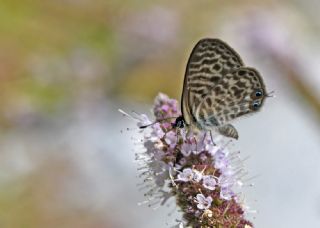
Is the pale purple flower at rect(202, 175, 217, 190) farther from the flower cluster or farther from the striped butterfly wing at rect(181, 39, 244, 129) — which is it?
the striped butterfly wing at rect(181, 39, 244, 129)

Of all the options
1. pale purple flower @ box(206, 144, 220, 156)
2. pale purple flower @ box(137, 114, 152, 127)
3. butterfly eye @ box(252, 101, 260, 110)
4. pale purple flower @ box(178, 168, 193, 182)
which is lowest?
pale purple flower @ box(178, 168, 193, 182)

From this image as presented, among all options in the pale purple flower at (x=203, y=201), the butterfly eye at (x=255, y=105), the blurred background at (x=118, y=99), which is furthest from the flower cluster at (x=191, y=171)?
the blurred background at (x=118, y=99)

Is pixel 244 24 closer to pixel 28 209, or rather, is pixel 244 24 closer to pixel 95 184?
pixel 95 184

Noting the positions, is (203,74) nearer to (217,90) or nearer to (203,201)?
(217,90)

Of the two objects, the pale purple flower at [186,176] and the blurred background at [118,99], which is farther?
the blurred background at [118,99]

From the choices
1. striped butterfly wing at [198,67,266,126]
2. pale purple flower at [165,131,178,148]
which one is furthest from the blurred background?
pale purple flower at [165,131,178,148]

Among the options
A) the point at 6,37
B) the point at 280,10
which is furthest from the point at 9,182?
the point at 280,10

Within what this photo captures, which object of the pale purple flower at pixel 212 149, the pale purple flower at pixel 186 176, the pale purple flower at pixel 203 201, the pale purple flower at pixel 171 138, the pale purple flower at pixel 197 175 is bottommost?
the pale purple flower at pixel 203 201

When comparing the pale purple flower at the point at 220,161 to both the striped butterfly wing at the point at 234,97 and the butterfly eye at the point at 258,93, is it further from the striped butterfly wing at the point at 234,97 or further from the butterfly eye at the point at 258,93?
the butterfly eye at the point at 258,93
